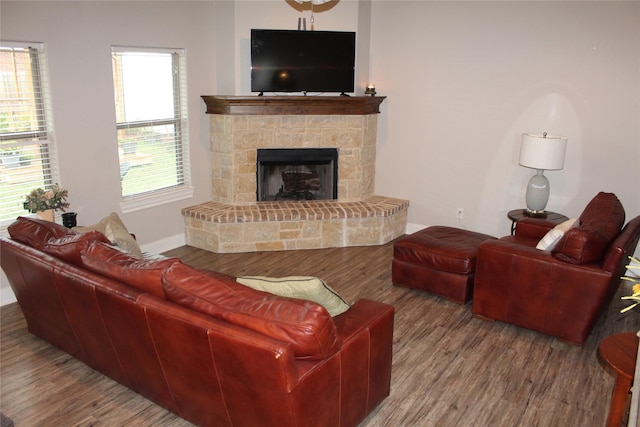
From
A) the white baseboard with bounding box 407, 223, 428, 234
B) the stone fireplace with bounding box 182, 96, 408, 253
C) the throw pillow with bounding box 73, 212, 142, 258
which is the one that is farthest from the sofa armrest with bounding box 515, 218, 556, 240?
the throw pillow with bounding box 73, 212, 142, 258

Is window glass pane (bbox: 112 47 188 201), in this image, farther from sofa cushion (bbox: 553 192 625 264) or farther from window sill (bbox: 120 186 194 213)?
sofa cushion (bbox: 553 192 625 264)

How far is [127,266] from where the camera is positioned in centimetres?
273

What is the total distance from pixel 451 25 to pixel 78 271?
4.51 meters

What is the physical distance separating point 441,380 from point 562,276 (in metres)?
1.11

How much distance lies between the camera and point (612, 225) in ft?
12.0

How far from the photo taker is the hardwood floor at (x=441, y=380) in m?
2.95

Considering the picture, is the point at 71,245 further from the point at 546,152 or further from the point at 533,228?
the point at 546,152

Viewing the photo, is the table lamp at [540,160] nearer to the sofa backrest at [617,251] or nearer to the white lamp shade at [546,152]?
the white lamp shade at [546,152]

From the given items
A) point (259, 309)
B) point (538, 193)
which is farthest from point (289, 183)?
point (259, 309)

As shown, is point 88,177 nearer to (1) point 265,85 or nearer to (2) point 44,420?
(1) point 265,85

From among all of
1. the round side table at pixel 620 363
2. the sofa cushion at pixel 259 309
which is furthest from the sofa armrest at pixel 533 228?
the sofa cushion at pixel 259 309

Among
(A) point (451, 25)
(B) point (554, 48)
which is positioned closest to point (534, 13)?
(B) point (554, 48)

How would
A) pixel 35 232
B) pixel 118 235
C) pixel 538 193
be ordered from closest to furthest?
pixel 35 232
pixel 118 235
pixel 538 193

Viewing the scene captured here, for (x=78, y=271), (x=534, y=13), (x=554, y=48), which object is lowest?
(x=78, y=271)
